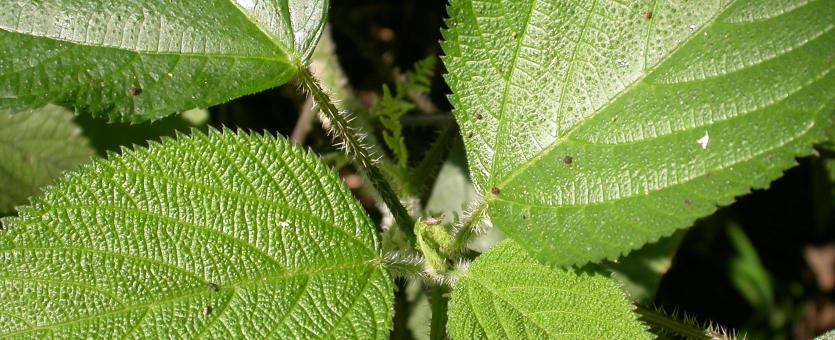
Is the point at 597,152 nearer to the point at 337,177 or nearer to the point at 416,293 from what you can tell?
the point at 337,177

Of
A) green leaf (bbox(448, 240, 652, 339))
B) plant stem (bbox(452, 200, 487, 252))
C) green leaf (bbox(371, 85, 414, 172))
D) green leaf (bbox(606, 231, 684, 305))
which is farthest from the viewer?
green leaf (bbox(606, 231, 684, 305))

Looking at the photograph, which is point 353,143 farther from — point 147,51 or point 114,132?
point 114,132

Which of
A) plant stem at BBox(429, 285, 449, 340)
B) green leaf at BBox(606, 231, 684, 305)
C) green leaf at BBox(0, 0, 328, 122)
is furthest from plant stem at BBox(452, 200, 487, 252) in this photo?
green leaf at BBox(606, 231, 684, 305)

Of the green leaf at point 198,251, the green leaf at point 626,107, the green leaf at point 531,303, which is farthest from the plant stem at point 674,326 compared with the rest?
the green leaf at point 198,251

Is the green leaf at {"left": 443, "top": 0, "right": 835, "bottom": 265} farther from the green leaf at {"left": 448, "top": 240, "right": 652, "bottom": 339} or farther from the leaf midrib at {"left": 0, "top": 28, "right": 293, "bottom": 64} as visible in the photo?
the leaf midrib at {"left": 0, "top": 28, "right": 293, "bottom": 64}

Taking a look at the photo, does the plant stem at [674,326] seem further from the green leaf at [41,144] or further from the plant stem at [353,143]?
the green leaf at [41,144]
